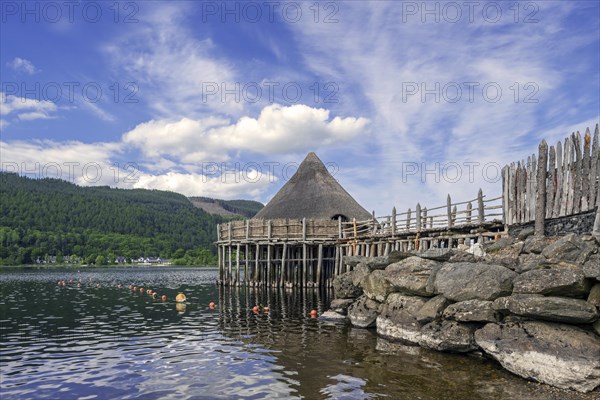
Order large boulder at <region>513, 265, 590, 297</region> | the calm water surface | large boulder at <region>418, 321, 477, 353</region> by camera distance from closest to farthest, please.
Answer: the calm water surface → large boulder at <region>513, 265, 590, 297</region> → large boulder at <region>418, 321, 477, 353</region>

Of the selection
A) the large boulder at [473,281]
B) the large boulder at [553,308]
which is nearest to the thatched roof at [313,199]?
the large boulder at [473,281]

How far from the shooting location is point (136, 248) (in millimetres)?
181875

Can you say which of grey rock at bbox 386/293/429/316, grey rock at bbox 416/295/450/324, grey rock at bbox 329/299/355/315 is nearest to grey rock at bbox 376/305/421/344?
grey rock at bbox 386/293/429/316

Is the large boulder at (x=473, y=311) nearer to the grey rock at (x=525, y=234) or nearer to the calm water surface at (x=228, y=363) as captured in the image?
the calm water surface at (x=228, y=363)

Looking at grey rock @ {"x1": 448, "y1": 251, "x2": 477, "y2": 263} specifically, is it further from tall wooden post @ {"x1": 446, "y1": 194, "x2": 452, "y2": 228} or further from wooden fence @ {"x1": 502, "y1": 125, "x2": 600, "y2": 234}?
tall wooden post @ {"x1": 446, "y1": 194, "x2": 452, "y2": 228}

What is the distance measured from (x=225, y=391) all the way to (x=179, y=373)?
2026 millimetres

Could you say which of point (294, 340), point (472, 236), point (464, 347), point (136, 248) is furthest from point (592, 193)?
point (136, 248)

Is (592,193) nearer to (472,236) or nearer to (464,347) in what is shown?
(464,347)

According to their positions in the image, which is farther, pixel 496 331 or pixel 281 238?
pixel 281 238

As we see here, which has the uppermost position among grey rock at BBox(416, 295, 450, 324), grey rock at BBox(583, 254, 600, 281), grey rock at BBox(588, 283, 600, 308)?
grey rock at BBox(583, 254, 600, 281)

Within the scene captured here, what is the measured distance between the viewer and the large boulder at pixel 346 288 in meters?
21.0

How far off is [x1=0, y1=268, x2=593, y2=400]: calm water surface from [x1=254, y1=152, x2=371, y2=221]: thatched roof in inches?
630

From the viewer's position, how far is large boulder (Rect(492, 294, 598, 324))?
36.0ft

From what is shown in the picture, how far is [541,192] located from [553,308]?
5.76 metres
